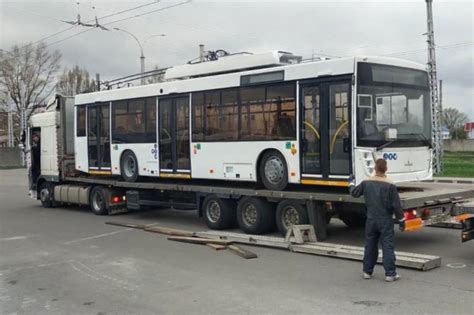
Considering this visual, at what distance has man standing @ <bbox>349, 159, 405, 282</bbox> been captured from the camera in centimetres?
748

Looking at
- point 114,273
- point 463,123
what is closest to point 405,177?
point 114,273

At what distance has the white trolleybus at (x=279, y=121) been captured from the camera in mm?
9906

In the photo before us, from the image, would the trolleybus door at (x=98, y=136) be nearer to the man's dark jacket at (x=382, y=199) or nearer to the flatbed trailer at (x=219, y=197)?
the flatbed trailer at (x=219, y=197)

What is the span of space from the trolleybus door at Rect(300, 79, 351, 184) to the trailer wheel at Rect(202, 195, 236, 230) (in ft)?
7.75

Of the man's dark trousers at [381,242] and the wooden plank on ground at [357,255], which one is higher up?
the man's dark trousers at [381,242]

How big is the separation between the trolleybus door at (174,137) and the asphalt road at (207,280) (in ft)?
6.99

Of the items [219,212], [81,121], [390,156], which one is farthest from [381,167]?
[81,121]

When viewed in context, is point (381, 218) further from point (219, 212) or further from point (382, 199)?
point (219, 212)

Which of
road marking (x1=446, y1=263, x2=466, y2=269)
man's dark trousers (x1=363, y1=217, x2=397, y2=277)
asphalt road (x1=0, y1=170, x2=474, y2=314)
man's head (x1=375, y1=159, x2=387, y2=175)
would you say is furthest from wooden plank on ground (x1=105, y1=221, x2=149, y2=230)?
road marking (x1=446, y1=263, x2=466, y2=269)

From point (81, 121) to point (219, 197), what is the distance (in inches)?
263

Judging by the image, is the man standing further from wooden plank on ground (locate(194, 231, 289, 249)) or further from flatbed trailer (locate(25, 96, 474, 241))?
wooden plank on ground (locate(194, 231, 289, 249))

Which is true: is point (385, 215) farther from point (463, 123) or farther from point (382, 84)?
point (463, 123)

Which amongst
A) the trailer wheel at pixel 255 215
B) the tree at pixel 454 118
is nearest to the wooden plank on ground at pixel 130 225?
the trailer wheel at pixel 255 215

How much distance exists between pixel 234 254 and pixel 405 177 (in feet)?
11.4
